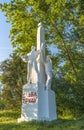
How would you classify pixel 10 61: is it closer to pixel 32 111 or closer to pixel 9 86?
pixel 9 86

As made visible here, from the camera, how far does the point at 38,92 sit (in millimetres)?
14781

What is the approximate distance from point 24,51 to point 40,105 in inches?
417

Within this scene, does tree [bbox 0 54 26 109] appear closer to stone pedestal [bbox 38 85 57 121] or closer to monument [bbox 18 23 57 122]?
monument [bbox 18 23 57 122]

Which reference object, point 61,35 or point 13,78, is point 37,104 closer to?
point 61,35

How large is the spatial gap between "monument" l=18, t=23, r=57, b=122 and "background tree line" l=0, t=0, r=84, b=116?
25.1 ft

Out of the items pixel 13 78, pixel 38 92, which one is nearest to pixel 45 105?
pixel 38 92

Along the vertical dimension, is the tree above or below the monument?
above

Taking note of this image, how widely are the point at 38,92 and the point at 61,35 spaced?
9.78 metres

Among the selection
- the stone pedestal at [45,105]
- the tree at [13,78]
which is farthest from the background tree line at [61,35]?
the stone pedestal at [45,105]

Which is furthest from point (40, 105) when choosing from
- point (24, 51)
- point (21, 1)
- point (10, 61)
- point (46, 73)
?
point (10, 61)

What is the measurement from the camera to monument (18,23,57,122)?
14703mm

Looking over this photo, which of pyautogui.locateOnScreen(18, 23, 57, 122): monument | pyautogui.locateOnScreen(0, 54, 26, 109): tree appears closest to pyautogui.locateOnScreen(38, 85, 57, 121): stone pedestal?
pyautogui.locateOnScreen(18, 23, 57, 122): monument

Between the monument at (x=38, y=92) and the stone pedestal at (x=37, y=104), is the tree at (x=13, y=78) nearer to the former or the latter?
the monument at (x=38, y=92)

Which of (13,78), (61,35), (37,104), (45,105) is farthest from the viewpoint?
(13,78)
